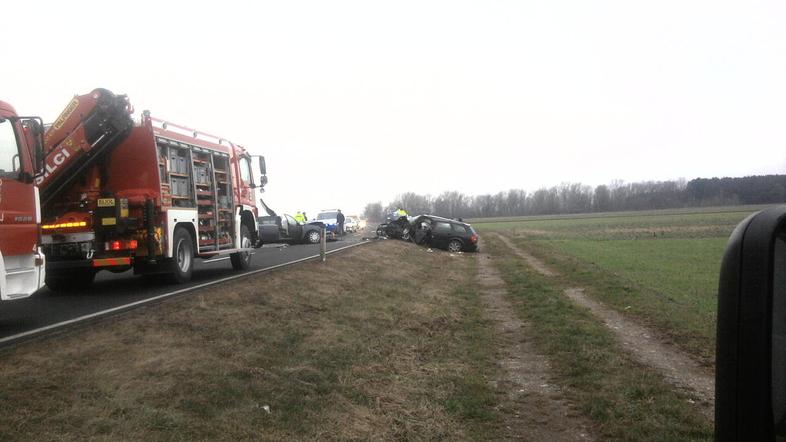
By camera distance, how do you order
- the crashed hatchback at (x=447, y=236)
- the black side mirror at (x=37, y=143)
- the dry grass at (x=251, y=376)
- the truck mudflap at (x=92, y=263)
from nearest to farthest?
1. the dry grass at (x=251, y=376)
2. the black side mirror at (x=37, y=143)
3. the truck mudflap at (x=92, y=263)
4. the crashed hatchback at (x=447, y=236)

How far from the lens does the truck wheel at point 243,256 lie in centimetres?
1536

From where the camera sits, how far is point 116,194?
1142 cm

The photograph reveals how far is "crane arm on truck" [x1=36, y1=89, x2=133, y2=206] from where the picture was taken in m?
10.8

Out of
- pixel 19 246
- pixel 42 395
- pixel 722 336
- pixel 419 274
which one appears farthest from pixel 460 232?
pixel 722 336

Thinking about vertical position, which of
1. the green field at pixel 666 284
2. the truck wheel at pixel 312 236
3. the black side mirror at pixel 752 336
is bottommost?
the green field at pixel 666 284

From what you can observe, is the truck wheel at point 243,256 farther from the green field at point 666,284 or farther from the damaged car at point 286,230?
the damaged car at point 286,230

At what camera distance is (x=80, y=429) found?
167 inches

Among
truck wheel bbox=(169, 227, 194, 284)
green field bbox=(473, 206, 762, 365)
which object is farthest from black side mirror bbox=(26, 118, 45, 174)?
green field bbox=(473, 206, 762, 365)

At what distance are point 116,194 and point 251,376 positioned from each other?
699 cm

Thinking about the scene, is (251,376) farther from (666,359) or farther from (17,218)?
(666,359)

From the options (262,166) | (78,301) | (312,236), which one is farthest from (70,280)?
(312,236)

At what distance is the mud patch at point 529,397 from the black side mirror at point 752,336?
393 centimetres

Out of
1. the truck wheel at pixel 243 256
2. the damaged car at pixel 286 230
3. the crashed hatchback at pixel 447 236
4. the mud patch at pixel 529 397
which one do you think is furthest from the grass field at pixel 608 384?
the crashed hatchback at pixel 447 236

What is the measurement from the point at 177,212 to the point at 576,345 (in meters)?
7.78
